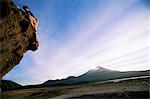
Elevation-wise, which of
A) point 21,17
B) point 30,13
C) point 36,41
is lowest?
point 36,41

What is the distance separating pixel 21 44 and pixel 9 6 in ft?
37.0

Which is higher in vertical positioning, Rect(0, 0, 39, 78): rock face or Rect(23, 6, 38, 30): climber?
Rect(23, 6, 38, 30): climber

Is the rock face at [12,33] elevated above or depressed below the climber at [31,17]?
below

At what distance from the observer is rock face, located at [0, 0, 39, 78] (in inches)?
1240

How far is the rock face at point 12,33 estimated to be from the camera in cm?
3151

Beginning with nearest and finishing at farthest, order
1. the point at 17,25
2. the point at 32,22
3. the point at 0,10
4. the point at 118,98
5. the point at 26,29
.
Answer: the point at 118,98 < the point at 0,10 < the point at 17,25 < the point at 26,29 < the point at 32,22

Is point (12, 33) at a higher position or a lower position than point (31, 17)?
lower

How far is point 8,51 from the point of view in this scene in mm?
35594

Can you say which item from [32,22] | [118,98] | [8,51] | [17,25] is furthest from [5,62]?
[118,98]

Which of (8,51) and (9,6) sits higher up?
(9,6)

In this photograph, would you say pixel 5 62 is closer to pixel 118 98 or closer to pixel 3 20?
pixel 3 20

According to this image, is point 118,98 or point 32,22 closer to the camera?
point 118,98

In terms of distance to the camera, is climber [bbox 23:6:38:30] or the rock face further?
climber [bbox 23:6:38:30]

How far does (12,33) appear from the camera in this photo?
113 ft
